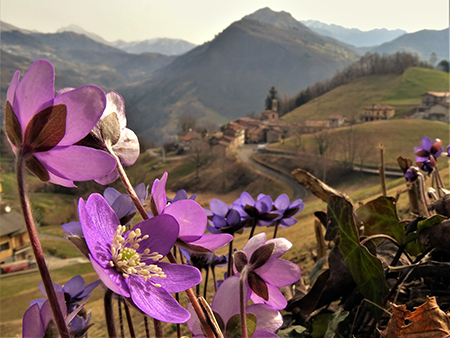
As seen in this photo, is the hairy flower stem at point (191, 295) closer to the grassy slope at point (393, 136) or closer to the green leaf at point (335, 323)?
the green leaf at point (335, 323)

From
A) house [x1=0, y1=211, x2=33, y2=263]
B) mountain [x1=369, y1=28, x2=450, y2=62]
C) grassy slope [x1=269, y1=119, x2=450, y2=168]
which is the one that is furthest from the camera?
mountain [x1=369, y1=28, x2=450, y2=62]

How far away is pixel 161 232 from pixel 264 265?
5 cm

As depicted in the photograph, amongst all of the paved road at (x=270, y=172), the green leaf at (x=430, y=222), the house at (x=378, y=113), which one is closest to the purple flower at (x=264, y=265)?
the green leaf at (x=430, y=222)

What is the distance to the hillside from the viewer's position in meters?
11.7

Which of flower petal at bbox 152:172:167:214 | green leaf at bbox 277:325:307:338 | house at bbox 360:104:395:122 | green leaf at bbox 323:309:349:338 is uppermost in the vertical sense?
flower petal at bbox 152:172:167:214

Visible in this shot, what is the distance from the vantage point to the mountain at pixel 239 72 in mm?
21000

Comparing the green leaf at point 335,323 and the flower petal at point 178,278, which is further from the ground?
the flower petal at point 178,278

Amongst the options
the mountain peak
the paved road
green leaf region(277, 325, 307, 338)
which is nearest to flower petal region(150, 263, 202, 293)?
green leaf region(277, 325, 307, 338)

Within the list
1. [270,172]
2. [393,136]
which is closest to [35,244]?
[270,172]

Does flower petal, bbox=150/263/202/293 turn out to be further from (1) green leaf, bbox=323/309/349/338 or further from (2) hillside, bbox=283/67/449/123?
(2) hillside, bbox=283/67/449/123

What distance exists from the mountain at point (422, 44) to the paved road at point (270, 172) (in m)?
13.0

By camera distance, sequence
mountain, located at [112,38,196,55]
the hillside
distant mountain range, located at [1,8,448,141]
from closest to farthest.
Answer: the hillside < distant mountain range, located at [1,8,448,141] < mountain, located at [112,38,196,55]

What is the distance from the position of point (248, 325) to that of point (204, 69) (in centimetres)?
2594

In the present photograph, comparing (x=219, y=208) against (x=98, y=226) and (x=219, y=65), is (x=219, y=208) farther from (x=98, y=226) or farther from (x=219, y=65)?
(x=219, y=65)
